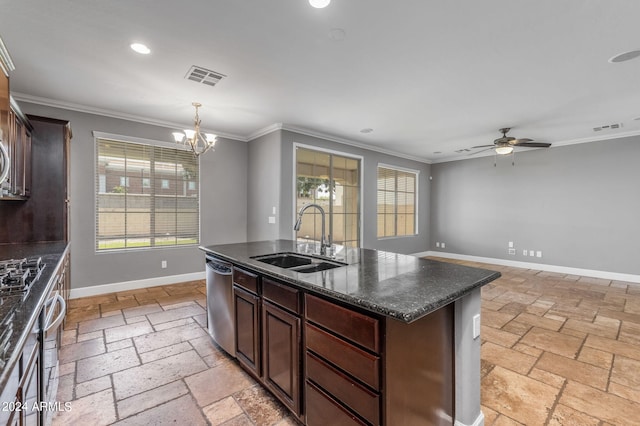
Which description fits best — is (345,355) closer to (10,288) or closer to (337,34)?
(10,288)

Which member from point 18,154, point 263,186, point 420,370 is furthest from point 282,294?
point 263,186

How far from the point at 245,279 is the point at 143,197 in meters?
3.38

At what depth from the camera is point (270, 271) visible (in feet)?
5.85

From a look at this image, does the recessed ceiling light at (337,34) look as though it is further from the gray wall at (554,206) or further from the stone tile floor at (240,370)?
the gray wall at (554,206)

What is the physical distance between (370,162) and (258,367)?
5134 millimetres

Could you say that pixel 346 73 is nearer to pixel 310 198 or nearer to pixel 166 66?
pixel 166 66

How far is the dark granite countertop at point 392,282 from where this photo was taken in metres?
1.21

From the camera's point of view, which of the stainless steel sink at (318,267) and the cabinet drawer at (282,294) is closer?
the cabinet drawer at (282,294)

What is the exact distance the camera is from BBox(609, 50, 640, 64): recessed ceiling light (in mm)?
2547

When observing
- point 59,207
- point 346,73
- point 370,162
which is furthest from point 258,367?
point 370,162

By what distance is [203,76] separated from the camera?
120 inches

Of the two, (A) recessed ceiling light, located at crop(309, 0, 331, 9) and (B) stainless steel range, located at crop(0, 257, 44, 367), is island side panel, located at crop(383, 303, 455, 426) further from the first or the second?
(A) recessed ceiling light, located at crop(309, 0, 331, 9)

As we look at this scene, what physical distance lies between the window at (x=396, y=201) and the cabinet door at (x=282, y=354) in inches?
201

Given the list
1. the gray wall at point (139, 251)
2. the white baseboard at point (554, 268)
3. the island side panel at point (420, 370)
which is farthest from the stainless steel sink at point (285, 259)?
the white baseboard at point (554, 268)
